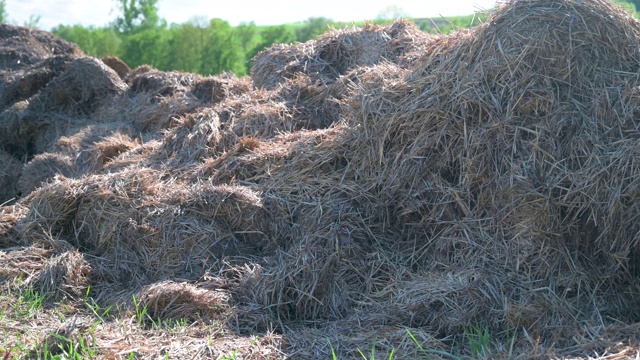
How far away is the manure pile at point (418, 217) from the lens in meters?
3.63

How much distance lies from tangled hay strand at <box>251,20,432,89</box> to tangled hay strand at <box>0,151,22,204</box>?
288cm

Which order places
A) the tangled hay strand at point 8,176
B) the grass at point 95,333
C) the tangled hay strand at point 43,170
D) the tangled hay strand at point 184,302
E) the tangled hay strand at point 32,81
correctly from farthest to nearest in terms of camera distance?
the tangled hay strand at point 32,81
the tangled hay strand at point 8,176
the tangled hay strand at point 43,170
the tangled hay strand at point 184,302
the grass at point 95,333

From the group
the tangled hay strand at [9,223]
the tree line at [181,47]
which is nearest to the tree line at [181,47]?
the tree line at [181,47]

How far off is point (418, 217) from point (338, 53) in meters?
2.95

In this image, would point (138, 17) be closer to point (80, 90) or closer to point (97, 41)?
point (97, 41)

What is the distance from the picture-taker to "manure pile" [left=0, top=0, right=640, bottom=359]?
3631 mm

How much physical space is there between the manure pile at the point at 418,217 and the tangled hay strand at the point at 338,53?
1.06m

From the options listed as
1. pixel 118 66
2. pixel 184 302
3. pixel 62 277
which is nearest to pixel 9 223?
pixel 62 277

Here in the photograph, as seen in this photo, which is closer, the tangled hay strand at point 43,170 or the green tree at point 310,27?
the tangled hay strand at point 43,170

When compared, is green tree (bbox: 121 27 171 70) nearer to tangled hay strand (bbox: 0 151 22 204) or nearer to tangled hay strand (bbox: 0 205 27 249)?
tangled hay strand (bbox: 0 151 22 204)

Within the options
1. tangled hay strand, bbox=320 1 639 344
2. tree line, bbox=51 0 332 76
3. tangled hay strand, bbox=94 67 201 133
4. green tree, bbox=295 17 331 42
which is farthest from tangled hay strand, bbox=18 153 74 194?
green tree, bbox=295 17 331 42

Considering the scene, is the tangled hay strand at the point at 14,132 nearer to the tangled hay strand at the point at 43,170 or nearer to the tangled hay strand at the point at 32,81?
the tangled hay strand at the point at 32,81

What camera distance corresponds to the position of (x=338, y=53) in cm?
677

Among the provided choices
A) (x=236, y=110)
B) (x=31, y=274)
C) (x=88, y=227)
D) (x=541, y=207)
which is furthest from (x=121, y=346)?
(x=236, y=110)
